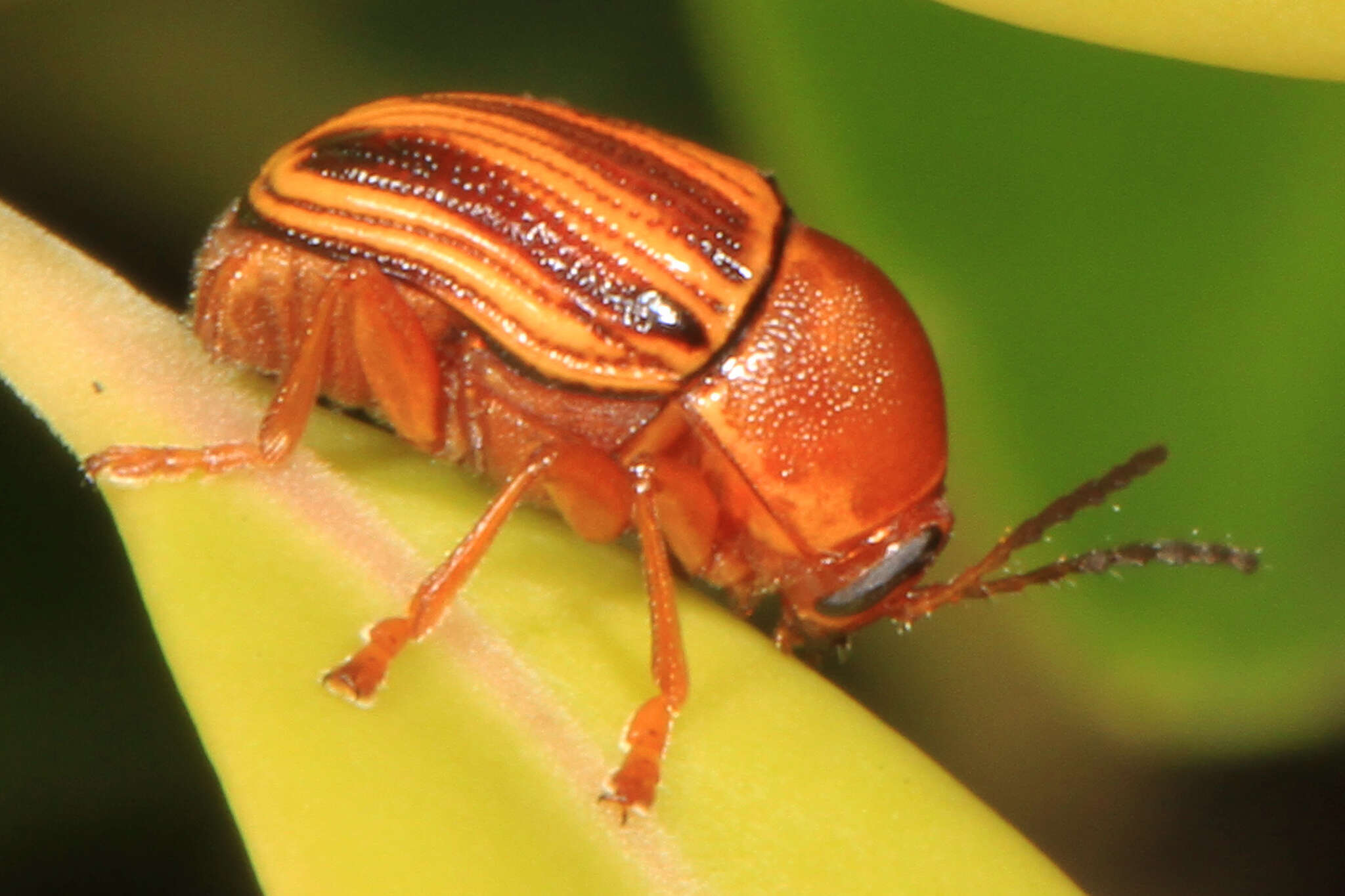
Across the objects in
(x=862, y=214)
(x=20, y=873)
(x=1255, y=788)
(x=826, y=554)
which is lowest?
(x=20, y=873)

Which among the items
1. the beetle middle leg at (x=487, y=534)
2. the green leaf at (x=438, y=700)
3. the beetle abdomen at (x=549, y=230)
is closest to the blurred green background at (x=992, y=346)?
the beetle abdomen at (x=549, y=230)

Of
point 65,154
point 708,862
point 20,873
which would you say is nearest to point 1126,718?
point 708,862

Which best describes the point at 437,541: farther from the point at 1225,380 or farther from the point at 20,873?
the point at 1225,380

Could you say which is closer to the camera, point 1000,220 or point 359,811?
point 359,811

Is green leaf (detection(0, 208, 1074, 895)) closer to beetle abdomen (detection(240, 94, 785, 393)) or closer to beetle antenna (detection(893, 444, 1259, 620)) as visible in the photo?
beetle abdomen (detection(240, 94, 785, 393))

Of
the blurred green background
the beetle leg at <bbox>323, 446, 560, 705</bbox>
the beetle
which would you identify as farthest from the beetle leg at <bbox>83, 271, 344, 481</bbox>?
the blurred green background

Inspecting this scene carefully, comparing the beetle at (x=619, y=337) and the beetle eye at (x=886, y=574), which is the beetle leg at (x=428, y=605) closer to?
the beetle at (x=619, y=337)
